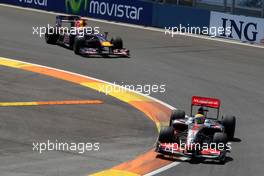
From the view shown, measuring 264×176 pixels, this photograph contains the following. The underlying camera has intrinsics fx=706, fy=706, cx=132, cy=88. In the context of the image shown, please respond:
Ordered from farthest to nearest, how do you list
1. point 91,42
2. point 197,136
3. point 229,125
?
point 91,42 → point 229,125 → point 197,136

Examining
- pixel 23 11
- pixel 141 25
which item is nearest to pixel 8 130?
pixel 141 25

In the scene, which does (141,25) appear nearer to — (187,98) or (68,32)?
(68,32)

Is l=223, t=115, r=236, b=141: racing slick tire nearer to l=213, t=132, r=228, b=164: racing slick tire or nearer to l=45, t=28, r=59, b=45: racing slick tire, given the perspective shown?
l=213, t=132, r=228, b=164: racing slick tire

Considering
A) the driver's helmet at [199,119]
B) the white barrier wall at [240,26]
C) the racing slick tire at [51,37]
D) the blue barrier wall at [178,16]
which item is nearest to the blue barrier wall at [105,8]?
the blue barrier wall at [178,16]

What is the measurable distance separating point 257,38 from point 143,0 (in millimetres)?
9120

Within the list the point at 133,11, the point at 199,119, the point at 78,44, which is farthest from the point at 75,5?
the point at 199,119

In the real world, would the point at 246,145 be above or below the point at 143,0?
below

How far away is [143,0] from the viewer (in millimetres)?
42562

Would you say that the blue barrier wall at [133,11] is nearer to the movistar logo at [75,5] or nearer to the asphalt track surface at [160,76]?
the movistar logo at [75,5]

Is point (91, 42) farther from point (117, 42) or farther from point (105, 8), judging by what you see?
point (105, 8)

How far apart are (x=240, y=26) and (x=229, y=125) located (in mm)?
18697

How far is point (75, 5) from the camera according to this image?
44.0m

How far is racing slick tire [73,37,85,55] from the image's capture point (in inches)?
1199

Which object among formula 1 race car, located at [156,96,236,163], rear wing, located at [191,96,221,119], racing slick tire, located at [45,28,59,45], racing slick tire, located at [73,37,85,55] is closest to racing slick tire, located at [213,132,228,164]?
formula 1 race car, located at [156,96,236,163]
